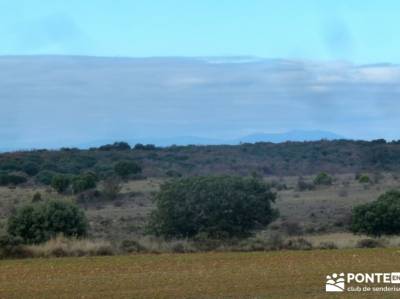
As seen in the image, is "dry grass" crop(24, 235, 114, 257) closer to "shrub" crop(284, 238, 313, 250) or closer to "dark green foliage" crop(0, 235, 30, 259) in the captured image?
"dark green foliage" crop(0, 235, 30, 259)

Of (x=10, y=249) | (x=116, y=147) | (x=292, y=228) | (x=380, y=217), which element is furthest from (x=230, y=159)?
(x=10, y=249)

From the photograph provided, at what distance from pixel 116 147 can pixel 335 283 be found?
106 meters

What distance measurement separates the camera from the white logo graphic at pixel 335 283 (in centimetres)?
1884

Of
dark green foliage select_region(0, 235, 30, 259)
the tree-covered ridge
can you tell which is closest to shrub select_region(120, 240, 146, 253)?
dark green foliage select_region(0, 235, 30, 259)

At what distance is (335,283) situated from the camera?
19.5 m

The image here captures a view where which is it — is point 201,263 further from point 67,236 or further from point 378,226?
point 378,226

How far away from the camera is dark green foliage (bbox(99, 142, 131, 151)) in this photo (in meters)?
122

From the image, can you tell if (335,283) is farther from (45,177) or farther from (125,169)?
(125,169)

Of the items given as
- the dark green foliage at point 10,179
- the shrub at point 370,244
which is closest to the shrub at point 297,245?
the shrub at point 370,244

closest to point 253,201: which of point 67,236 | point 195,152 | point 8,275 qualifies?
point 67,236

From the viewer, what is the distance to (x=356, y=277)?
20.5 m

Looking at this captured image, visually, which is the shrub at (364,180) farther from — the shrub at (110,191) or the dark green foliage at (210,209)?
the dark green foliage at (210,209)

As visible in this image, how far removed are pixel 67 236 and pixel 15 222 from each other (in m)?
2.15

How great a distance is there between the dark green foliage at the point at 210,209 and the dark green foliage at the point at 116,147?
81.9 m
